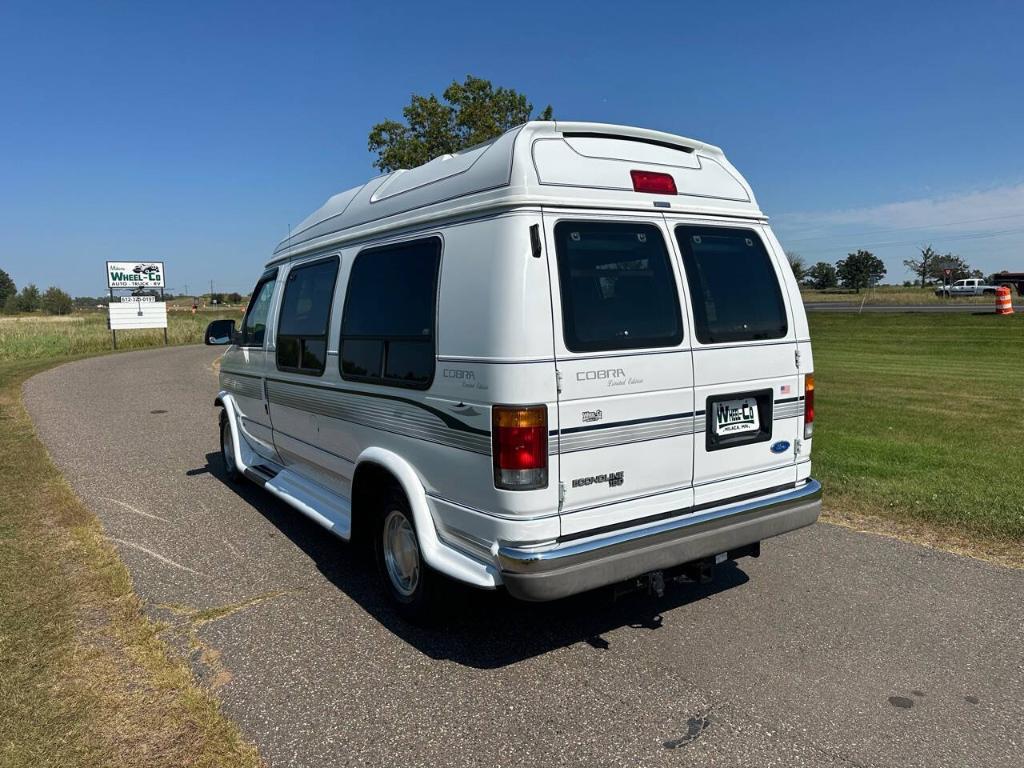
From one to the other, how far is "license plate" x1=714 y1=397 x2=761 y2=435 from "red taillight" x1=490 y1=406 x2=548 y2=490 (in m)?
1.14

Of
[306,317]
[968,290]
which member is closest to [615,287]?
[306,317]

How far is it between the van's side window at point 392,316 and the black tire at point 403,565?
743 mm

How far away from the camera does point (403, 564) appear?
13.8 feet

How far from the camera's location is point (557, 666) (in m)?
3.62

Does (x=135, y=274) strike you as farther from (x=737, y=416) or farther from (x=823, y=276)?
(x=823, y=276)

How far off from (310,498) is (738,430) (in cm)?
307

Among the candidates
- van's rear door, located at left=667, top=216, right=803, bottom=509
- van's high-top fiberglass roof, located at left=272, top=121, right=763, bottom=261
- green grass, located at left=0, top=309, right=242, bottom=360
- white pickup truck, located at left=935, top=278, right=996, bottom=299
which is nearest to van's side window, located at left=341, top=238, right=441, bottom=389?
van's high-top fiberglass roof, located at left=272, top=121, right=763, bottom=261

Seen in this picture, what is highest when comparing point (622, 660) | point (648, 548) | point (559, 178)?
point (559, 178)

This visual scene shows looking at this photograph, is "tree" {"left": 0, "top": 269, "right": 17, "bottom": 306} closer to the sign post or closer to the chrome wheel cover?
the sign post

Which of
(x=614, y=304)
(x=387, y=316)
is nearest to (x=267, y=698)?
(x=387, y=316)

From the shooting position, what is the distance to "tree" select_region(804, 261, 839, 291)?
274ft

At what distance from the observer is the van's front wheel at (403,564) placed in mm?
3906

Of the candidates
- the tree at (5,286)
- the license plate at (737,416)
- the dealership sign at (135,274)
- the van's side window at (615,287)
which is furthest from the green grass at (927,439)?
the tree at (5,286)

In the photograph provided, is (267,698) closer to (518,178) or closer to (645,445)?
(645,445)
